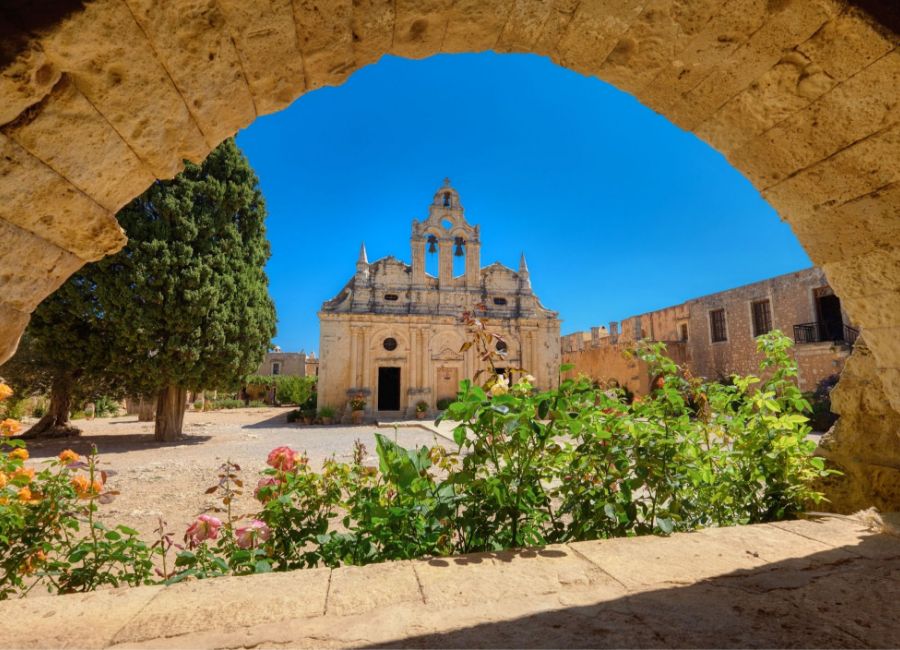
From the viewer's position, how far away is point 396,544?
2.05 m

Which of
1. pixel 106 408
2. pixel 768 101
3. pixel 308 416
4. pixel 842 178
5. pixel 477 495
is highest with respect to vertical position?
pixel 768 101

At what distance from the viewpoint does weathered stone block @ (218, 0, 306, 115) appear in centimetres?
126

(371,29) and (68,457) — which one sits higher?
(371,29)

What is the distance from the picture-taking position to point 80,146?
3.91 ft

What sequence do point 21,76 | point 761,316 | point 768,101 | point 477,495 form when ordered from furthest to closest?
point 761,316 → point 477,495 → point 768,101 → point 21,76

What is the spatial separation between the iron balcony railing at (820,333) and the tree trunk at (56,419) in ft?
84.6

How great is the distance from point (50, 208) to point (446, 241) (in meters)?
22.4

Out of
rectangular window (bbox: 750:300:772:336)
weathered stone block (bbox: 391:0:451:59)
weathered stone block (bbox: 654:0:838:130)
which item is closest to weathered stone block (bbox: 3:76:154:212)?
weathered stone block (bbox: 391:0:451:59)

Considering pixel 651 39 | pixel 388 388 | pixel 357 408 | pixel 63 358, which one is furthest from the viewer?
pixel 388 388

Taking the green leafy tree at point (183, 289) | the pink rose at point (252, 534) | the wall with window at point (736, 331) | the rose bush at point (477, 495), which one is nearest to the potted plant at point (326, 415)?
the green leafy tree at point (183, 289)

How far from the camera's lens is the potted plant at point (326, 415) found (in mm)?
19609

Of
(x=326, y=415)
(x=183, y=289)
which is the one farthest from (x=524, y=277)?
(x=183, y=289)

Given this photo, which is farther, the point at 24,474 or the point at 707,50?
the point at 24,474

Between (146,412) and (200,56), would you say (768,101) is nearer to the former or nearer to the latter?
(200,56)
